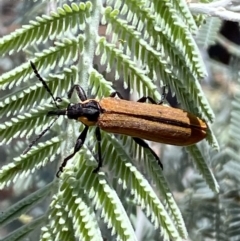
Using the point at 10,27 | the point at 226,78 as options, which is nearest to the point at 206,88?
the point at 226,78

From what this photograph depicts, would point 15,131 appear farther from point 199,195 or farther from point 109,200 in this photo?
point 199,195

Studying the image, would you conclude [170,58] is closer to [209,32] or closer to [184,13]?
[184,13]

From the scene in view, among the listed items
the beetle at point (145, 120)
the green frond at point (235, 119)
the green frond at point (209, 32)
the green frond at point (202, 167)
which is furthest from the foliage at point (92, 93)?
the green frond at point (209, 32)

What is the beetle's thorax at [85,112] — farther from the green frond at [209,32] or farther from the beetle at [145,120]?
the green frond at [209,32]

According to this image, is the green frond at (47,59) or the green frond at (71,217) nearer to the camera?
the green frond at (71,217)

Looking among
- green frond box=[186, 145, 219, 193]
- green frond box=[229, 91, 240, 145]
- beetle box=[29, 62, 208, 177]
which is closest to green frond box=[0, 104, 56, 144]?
beetle box=[29, 62, 208, 177]
